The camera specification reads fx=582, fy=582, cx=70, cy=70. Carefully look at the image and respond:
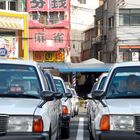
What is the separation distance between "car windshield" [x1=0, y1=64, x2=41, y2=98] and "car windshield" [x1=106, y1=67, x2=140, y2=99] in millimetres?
1282

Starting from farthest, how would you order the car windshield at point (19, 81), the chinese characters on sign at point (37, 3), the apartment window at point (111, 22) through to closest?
the apartment window at point (111, 22) → the chinese characters on sign at point (37, 3) → the car windshield at point (19, 81)

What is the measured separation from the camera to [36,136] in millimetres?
8289

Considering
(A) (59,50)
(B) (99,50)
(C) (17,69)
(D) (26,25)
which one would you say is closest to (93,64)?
(A) (59,50)

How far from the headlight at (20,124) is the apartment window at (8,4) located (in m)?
39.3

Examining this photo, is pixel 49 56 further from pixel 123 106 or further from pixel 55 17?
pixel 123 106

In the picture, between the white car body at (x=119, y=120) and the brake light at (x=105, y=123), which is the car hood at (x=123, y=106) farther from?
the brake light at (x=105, y=123)

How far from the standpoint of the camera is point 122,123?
28.0 feet

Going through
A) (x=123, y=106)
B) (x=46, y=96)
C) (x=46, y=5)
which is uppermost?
(x=46, y=5)

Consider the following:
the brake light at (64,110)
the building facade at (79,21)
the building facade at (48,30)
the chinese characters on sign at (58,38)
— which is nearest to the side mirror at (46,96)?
the brake light at (64,110)

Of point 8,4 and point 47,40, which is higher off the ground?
point 8,4

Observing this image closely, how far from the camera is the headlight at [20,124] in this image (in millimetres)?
8281

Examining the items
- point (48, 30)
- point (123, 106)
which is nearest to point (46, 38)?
point (48, 30)

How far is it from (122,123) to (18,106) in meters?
1.54

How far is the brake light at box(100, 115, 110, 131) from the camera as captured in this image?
8.58 metres
